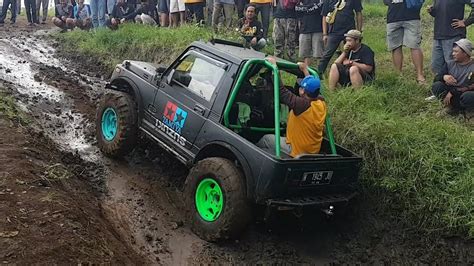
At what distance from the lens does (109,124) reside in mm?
6527

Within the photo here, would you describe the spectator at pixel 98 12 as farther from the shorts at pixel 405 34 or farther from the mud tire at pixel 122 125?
the shorts at pixel 405 34

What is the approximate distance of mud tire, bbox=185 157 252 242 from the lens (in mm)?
4695

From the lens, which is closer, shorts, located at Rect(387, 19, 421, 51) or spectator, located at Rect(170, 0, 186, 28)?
shorts, located at Rect(387, 19, 421, 51)

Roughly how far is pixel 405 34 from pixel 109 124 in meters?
4.39

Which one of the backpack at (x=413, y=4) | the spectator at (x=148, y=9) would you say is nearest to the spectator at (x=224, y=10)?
the spectator at (x=148, y=9)

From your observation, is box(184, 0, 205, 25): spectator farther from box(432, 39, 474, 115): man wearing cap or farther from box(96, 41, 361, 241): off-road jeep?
box(432, 39, 474, 115): man wearing cap

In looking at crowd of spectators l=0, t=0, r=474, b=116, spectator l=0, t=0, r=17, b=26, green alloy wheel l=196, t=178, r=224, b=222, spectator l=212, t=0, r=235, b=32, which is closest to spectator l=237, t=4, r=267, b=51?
crowd of spectators l=0, t=0, r=474, b=116

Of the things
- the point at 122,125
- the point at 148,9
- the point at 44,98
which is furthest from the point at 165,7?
the point at 122,125

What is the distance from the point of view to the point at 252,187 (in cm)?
467

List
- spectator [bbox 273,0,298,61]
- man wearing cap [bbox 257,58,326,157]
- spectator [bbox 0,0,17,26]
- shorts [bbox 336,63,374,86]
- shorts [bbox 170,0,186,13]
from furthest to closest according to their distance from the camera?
spectator [bbox 0,0,17,26]
shorts [bbox 170,0,186,13]
spectator [bbox 273,0,298,61]
shorts [bbox 336,63,374,86]
man wearing cap [bbox 257,58,326,157]

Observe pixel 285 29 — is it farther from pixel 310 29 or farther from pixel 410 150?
pixel 410 150

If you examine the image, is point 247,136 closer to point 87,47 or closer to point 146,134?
point 146,134

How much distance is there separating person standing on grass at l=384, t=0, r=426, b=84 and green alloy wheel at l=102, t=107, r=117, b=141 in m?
4.20

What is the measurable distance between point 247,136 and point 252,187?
1.04 metres
